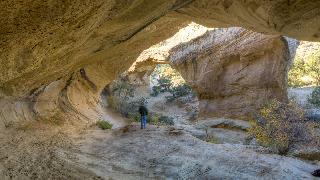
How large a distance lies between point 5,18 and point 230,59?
17461 millimetres

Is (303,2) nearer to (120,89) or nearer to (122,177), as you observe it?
(122,177)

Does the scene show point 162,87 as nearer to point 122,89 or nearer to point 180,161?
point 122,89

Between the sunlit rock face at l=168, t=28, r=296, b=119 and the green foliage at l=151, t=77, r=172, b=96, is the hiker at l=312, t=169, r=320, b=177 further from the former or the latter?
the green foliage at l=151, t=77, r=172, b=96

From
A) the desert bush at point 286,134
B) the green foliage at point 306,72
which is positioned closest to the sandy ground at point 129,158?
the desert bush at point 286,134

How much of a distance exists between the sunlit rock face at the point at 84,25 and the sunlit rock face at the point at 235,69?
262 inches

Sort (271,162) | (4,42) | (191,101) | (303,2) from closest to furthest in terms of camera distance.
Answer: (4,42)
(303,2)
(271,162)
(191,101)

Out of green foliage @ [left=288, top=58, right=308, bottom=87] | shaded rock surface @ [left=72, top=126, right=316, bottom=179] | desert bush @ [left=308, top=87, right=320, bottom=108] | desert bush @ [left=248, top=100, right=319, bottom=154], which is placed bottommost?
shaded rock surface @ [left=72, top=126, right=316, bottom=179]

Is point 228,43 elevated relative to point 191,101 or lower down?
elevated

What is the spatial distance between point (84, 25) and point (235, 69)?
51.9 feet

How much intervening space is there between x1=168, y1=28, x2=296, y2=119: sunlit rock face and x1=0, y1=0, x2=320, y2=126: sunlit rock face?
666 centimetres

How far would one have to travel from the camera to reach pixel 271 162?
9695 millimetres

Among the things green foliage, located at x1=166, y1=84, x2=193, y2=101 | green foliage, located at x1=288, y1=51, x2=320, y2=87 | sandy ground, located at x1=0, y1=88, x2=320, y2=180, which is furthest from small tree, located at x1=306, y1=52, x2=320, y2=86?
sandy ground, located at x1=0, y1=88, x2=320, y2=180

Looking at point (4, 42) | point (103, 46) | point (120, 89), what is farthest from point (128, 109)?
point (4, 42)

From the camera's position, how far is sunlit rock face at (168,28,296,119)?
18641 mm
